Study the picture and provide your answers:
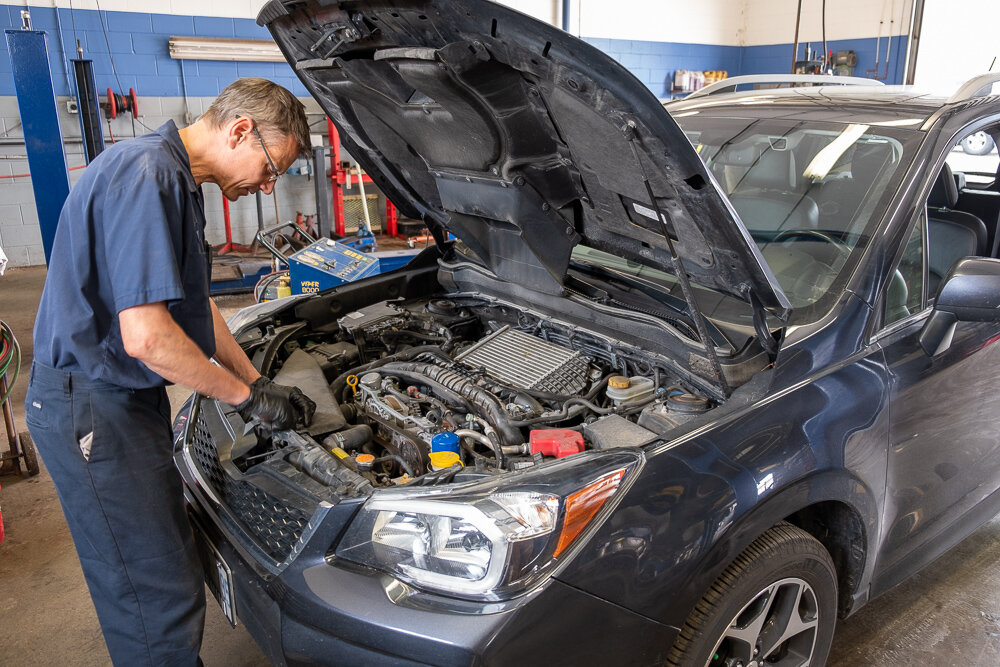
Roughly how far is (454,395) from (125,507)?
873 millimetres

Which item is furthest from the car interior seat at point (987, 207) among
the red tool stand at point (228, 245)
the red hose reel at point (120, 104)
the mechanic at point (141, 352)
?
the red hose reel at point (120, 104)

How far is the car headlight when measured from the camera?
1.31 metres

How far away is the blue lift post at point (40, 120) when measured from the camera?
429 centimetres

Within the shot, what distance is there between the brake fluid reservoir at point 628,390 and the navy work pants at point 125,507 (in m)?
1.13

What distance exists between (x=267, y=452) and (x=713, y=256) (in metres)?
1.22

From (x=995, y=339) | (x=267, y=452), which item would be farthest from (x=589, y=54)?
(x=995, y=339)

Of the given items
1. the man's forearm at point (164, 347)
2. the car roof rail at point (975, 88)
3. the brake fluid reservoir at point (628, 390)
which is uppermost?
the car roof rail at point (975, 88)

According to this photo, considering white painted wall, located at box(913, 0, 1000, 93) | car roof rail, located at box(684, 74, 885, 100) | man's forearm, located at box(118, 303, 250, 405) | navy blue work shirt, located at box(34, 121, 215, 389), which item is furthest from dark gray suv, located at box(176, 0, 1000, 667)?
white painted wall, located at box(913, 0, 1000, 93)

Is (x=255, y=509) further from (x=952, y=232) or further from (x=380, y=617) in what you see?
(x=952, y=232)

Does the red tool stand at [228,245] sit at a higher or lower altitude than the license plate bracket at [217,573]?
lower

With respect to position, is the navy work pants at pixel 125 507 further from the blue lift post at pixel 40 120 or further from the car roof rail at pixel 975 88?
the blue lift post at pixel 40 120

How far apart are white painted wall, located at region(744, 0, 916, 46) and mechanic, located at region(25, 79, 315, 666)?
32.1 feet

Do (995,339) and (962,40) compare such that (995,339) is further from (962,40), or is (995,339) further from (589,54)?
(962,40)

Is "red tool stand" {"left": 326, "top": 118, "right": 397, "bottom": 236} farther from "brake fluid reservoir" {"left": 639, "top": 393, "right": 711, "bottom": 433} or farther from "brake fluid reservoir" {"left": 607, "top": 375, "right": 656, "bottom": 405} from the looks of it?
"brake fluid reservoir" {"left": 639, "top": 393, "right": 711, "bottom": 433}
